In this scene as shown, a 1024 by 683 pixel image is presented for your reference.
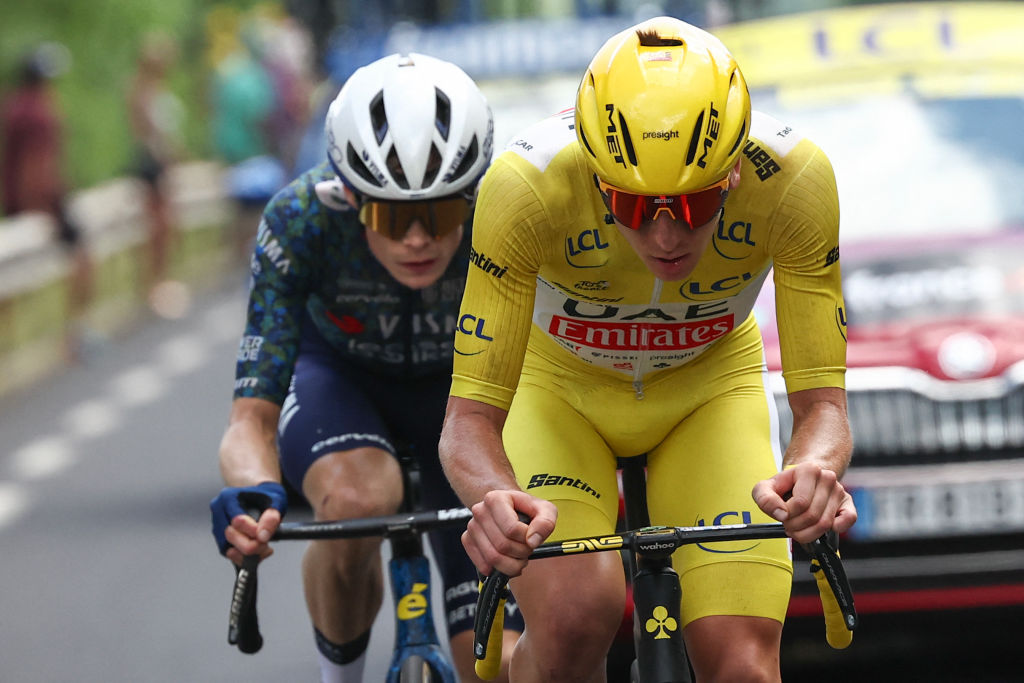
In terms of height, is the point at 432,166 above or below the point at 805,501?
above

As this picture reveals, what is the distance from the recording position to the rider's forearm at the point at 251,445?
15.2ft

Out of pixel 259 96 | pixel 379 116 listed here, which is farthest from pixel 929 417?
pixel 259 96

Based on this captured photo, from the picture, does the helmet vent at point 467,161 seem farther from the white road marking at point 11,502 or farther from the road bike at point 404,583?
the white road marking at point 11,502

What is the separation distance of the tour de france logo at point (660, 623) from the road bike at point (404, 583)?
52cm

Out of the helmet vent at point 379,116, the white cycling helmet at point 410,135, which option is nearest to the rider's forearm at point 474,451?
the white cycling helmet at point 410,135

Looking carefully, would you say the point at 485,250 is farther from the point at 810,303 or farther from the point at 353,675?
the point at 353,675

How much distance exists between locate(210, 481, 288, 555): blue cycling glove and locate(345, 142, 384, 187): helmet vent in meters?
0.88

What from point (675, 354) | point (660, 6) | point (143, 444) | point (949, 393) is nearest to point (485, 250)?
point (675, 354)

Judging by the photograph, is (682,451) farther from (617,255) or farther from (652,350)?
(617,255)

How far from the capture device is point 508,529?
11.5 ft

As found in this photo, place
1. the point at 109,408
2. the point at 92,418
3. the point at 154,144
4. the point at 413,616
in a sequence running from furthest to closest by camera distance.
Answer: the point at 154,144 → the point at 109,408 → the point at 92,418 → the point at 413,616

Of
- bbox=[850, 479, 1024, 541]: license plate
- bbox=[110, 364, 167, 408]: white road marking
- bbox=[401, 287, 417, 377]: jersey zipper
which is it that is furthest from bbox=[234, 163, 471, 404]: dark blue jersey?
bbox=[110, 364, 167, 408]: white road marking

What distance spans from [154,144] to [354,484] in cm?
1311

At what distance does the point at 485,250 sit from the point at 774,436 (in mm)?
910
